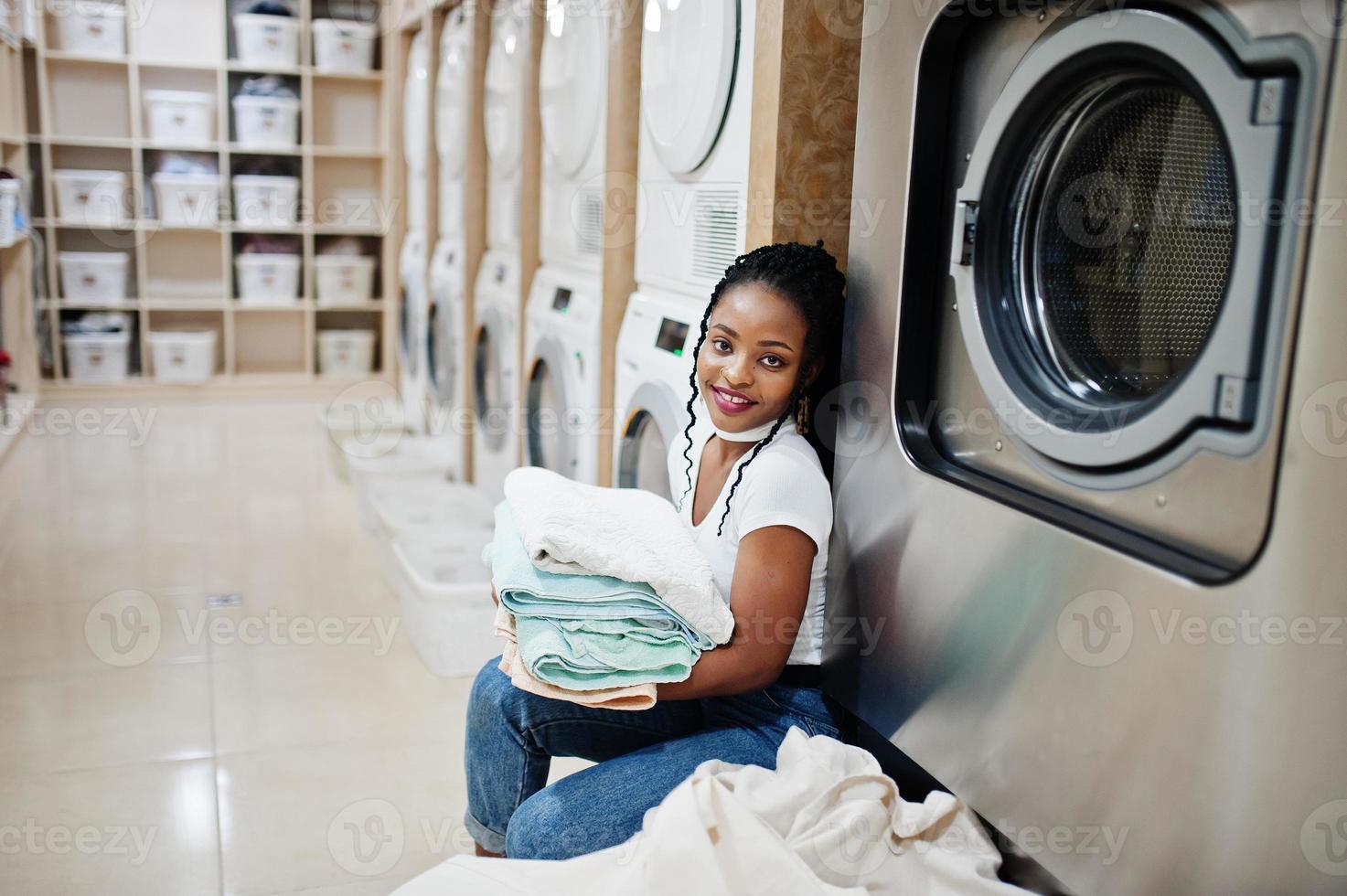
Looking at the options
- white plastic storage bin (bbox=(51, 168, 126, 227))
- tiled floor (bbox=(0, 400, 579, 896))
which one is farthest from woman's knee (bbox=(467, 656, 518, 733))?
white plastic storage bin (bbox=(51, 168, 126, 227))

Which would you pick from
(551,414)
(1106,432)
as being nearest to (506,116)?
(551,414)

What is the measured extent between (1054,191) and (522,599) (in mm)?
752

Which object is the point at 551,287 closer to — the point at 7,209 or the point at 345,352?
the point at 7,209

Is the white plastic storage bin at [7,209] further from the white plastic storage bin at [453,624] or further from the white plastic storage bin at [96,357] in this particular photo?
the white plastic storage bin at [453,624]

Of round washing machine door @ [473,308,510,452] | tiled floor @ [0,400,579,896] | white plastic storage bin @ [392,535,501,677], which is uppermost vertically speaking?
round washing machine door @ [473,308,510,452]

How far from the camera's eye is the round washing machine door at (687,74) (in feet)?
6.05

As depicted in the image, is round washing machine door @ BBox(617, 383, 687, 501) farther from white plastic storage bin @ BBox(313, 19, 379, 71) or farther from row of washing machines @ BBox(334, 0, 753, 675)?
white plastic storage bin @ BBox(313, 19, 379, 71)

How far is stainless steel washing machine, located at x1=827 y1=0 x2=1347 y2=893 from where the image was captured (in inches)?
35.9

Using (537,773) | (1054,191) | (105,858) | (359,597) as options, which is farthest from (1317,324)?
(359,597)

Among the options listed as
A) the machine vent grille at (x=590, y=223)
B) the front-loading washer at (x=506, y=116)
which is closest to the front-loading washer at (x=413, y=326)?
the front-loading washer at (x=506, y=116)

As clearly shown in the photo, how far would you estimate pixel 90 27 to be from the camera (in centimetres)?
522

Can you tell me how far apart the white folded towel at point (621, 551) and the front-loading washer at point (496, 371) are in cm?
171

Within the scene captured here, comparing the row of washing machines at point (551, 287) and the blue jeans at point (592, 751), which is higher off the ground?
the row of washing machines at point (551, 287)

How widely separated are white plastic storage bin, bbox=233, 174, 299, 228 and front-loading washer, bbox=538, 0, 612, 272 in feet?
9.99
